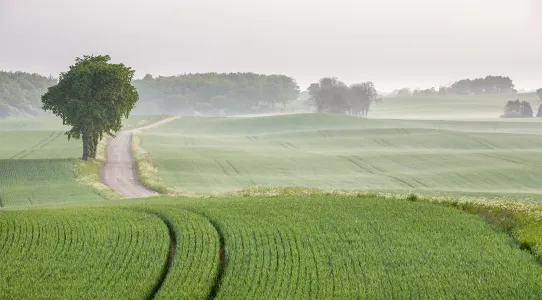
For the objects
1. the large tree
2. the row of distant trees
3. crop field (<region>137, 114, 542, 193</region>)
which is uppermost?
the large tree

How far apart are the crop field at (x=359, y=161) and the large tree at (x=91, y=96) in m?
7.73

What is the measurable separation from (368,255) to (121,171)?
1749 inches

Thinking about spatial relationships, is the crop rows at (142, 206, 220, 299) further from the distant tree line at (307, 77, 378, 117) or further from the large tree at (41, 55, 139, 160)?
the distant tree line at (307, 77, 378, 117)

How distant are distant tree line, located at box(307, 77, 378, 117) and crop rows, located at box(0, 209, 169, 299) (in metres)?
137

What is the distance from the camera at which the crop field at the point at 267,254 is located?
17.6 m

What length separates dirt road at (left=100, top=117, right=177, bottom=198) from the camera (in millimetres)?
50844

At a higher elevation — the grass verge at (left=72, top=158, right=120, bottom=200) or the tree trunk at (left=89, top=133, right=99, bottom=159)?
the tree trunk at (left=89, top=133, right=99, bottom=159)

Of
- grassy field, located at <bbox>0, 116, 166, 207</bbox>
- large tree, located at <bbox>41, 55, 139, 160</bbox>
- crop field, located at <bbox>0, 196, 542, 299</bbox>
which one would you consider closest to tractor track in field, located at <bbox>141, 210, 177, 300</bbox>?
crop field, located at <bbox>0, 196, 542, 299</bbox>

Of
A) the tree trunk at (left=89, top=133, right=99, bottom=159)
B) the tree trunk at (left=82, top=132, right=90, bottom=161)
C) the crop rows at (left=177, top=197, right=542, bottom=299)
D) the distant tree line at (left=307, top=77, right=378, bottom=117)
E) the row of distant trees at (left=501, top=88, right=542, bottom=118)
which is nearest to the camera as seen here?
the crop rows at (left=177, top=197, right=542, bottom=299)

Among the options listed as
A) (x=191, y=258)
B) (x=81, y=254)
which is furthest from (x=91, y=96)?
(x=191, y=258)

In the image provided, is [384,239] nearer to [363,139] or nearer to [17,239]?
[17,239]

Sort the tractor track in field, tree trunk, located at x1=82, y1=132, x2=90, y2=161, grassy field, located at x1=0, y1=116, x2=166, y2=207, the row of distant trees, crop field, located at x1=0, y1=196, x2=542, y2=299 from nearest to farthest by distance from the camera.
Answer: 1. crop field, located at x1=0, y1=196, x2=542, y2=299
2. the tractor track in field
3. grassy field, located at x1=0, y1=116, x2=166, y2=207
4. tree trunk, located at x1=82, y1=132, x2=90, y2=161
5. the row of distant trees

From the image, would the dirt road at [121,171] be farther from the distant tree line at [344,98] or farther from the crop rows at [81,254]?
the distant tree line at [344,98]

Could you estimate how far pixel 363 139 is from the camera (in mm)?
94562
